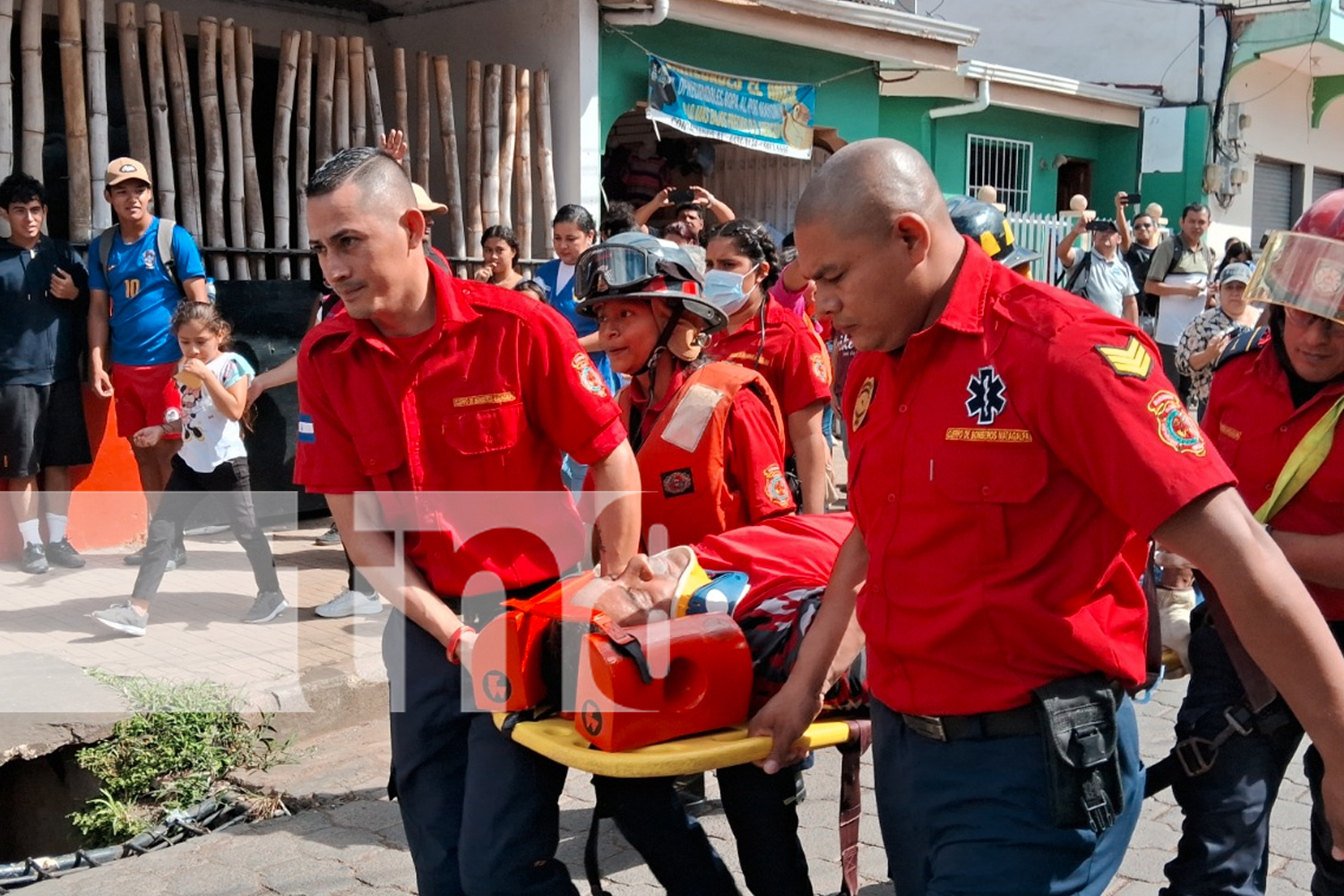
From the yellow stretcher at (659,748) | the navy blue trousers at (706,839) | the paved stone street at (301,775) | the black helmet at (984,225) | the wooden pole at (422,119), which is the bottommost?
the paved stone street at (301,775)

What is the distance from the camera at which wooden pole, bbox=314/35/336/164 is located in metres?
8.55

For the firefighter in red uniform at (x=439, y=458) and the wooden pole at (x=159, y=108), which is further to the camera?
the wooden pole at (x=159, y=108)

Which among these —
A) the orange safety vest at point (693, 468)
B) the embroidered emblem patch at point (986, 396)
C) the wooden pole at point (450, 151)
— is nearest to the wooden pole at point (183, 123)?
the wooden pole at point (450, 151)

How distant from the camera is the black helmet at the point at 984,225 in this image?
3506 mm

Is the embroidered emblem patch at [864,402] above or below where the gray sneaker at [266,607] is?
above

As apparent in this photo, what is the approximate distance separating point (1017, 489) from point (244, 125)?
7212mm

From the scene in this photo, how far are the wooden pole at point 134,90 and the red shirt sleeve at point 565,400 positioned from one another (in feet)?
18.3

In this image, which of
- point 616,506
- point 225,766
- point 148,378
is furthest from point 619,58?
point 616,506

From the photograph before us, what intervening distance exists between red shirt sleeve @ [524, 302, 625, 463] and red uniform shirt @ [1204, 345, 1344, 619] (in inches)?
58.4

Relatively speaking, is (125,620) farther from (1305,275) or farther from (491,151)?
(1305,275)

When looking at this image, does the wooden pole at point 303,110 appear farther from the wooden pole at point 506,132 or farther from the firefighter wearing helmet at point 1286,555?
the firefighter wearing helmet at point 1286,555

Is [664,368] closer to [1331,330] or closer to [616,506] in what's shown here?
[616,506]

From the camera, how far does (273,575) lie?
21.5 feet

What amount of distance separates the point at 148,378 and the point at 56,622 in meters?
1.64
